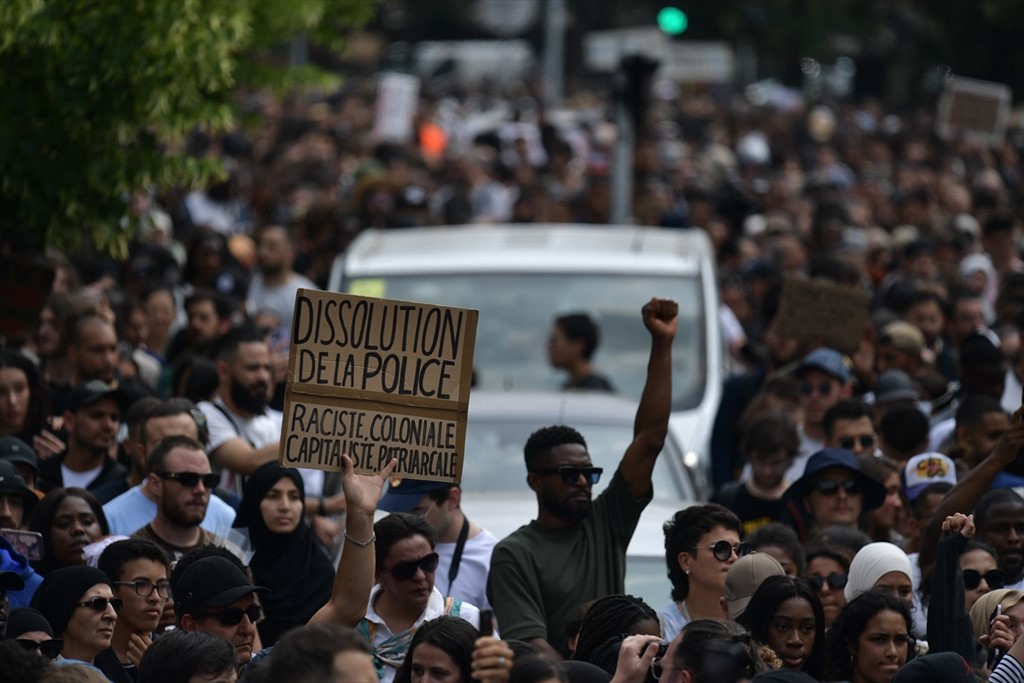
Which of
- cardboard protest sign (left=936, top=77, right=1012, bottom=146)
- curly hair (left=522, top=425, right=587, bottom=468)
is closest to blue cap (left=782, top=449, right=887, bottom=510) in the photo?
curly hair (left=522, top=425, right=587, bottom=468)

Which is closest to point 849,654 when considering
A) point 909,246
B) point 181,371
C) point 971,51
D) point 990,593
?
point 990,593

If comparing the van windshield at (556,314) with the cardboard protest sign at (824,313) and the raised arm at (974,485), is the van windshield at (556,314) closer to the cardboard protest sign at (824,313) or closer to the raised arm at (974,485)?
the cardboard protest sign at (824,313)

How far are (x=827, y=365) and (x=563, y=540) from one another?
3.48 meters

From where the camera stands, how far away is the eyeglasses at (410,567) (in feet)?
21.6

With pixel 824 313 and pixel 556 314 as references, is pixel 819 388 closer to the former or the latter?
pixel 824 313

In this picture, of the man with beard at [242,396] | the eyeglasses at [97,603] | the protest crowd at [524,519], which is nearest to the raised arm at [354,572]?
the protest crowd at [524,519]

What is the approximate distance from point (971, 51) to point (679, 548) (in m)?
25.3

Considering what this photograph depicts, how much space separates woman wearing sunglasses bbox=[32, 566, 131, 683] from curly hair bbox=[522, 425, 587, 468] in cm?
158

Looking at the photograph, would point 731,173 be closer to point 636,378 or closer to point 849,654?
point 636,378

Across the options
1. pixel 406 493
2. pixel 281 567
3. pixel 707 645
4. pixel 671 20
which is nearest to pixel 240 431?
pixel 281 567

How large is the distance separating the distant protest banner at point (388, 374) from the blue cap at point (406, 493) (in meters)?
0.92

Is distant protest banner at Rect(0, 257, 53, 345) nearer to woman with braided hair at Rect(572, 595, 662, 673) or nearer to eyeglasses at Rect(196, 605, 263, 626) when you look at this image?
eyeglasses at Rect(196, 605, 263, 626)

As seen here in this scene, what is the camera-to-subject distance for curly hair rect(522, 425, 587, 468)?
7.14 metres

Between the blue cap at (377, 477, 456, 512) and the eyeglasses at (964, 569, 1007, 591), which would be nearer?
the eyeglasses at (964, 569, 1007, 591)
